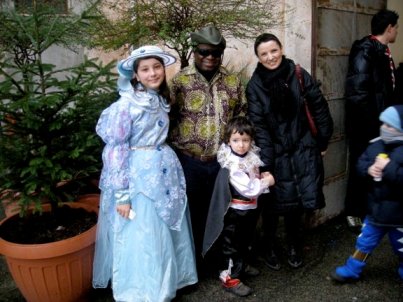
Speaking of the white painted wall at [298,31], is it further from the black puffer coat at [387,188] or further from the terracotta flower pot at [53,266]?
the terracotta flower pot at [53,266]

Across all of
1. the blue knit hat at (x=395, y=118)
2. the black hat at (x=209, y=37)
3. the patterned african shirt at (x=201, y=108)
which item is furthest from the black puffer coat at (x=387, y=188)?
the black hat at (x=209, y=37)

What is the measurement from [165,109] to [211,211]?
836 millimetres

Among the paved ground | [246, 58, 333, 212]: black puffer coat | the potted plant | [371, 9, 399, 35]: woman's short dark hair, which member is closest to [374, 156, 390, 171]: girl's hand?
[246, 58, 333, 212]: black puffer coat

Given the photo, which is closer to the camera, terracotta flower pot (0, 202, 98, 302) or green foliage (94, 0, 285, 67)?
terracotta flower pot (0, 202, 98, 302)

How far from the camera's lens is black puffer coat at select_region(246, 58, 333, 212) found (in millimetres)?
3055

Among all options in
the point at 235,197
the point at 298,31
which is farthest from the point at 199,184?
the point at 298,31

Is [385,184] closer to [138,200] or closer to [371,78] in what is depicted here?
[371,78]

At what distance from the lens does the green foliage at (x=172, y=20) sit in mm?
3414

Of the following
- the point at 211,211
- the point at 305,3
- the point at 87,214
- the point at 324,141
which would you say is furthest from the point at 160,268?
the point at 305,3

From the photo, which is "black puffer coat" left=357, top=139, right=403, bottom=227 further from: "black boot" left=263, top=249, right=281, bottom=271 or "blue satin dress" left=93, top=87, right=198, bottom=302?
"blue satin dress" left=93, top=87, right=198, bottom=302

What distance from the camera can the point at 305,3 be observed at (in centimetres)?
357

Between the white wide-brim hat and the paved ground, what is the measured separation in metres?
1.76

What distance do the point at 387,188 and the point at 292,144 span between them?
2.44 feet

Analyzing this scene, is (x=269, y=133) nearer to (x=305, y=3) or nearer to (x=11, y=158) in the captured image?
(x=305, y=3)
